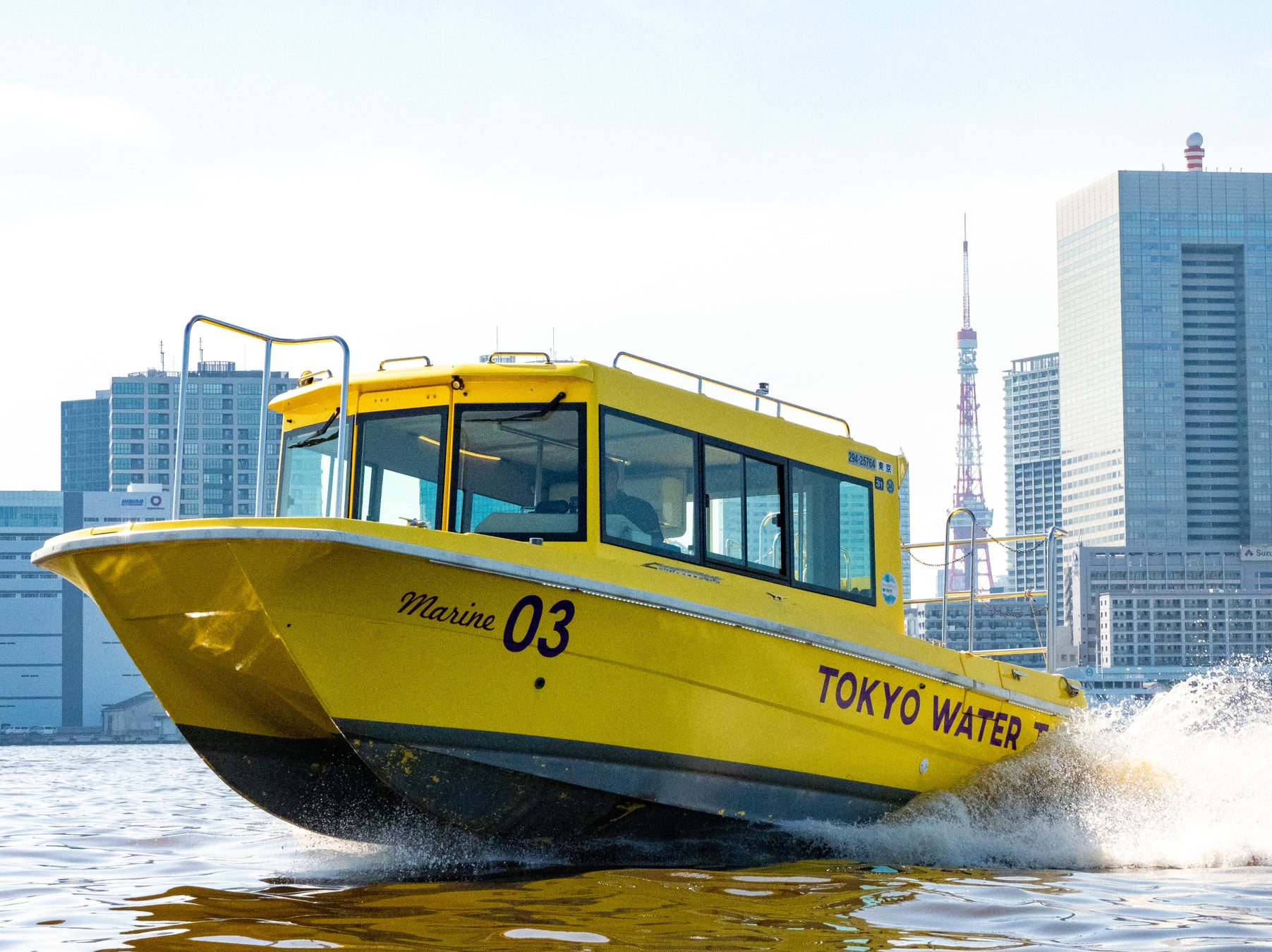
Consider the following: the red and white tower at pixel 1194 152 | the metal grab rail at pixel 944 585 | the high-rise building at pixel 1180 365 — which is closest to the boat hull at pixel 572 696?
the metal grab rail at pixel 944 585

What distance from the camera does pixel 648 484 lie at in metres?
7.44

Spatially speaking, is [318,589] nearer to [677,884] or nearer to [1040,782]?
[677,884]

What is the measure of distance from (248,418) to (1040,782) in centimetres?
604

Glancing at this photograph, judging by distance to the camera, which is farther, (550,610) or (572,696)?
(572,696)

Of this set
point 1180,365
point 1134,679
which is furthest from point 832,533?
point 1180,365

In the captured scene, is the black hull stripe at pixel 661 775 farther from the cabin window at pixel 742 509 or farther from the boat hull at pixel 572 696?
the cabin window at pixel 742 509

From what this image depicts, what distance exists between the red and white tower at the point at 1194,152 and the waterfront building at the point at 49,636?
125619mm

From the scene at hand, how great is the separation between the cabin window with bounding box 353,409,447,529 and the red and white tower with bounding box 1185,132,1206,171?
172660 mm

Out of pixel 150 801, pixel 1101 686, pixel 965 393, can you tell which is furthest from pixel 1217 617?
pixel 150 801

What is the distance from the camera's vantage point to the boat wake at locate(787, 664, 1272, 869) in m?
8.27

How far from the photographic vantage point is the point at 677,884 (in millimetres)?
6562

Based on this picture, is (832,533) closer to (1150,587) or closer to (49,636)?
(49,636)

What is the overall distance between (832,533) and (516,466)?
226 centimetres

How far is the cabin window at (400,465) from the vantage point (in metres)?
7.28
